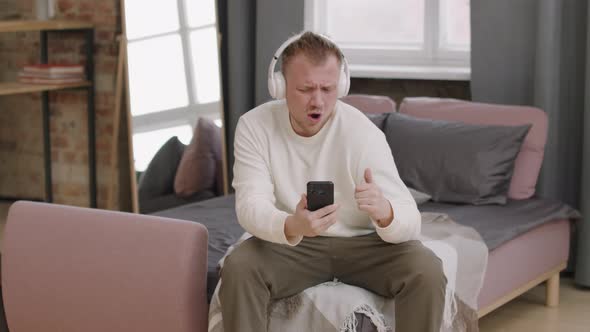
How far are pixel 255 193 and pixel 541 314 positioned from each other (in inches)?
60.4

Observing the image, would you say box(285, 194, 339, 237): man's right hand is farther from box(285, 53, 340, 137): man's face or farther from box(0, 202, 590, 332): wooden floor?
box(0, 202, 590, 332): wooden floor

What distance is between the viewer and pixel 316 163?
2520 millimetres

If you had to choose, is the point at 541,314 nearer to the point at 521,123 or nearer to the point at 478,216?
the point at 478,216

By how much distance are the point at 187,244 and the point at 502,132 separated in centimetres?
152

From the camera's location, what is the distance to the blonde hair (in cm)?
245

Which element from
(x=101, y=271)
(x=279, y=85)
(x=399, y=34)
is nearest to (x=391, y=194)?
(x=279, y=85)

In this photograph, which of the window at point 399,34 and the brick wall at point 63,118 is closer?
the window at point 399,34

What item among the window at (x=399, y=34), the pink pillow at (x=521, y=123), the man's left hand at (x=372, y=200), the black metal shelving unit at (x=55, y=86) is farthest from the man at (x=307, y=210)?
the black metal shelving unit at (x=55, y=86)

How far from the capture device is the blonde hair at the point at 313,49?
8.02 ft

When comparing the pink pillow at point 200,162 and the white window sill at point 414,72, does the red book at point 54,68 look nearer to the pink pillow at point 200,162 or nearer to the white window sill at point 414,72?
the pink pillow at point 200,162

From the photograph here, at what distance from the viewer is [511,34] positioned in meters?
3.91

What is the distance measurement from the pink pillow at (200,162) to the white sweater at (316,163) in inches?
69.7

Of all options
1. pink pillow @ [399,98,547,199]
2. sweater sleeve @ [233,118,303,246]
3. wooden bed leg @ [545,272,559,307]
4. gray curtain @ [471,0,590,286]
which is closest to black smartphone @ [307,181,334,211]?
sweater sleeve @ [233,118,303,246]

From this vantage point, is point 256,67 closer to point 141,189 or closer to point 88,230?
point 141,189
